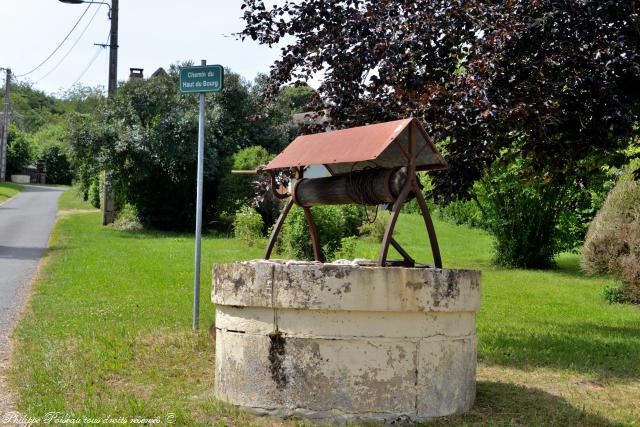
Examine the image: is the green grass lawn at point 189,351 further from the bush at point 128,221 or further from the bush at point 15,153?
the bush at point 15,153

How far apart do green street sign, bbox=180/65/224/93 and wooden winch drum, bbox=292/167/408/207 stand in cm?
218

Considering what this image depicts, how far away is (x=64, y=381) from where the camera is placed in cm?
675

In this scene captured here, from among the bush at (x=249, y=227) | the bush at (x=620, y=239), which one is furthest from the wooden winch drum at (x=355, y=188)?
the bush at (x=249, y=227)

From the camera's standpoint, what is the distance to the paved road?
454 inches

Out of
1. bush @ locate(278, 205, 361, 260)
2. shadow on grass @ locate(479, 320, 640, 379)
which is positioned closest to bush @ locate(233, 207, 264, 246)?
bush @ locate(278, 205, 361, 260)

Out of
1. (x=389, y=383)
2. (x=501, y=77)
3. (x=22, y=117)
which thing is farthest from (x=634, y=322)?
(x=22, y=117)

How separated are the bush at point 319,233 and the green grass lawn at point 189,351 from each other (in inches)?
80.8

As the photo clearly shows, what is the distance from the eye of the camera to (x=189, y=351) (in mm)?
8102

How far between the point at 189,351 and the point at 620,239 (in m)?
9.54

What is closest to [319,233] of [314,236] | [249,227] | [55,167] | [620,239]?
[249,227]

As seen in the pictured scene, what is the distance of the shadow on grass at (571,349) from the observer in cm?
809

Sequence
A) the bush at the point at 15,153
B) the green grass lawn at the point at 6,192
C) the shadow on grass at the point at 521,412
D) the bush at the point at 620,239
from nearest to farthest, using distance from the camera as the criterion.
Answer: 1. the shadow on grass at the point at 521,412
2. the bush at the point at 620,239
3. the green grass lawn at the point at 6,192
4. the bush at the point at 15,153

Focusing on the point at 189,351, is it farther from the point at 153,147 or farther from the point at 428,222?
the point at 153,147

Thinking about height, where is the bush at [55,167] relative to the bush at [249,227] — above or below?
above
